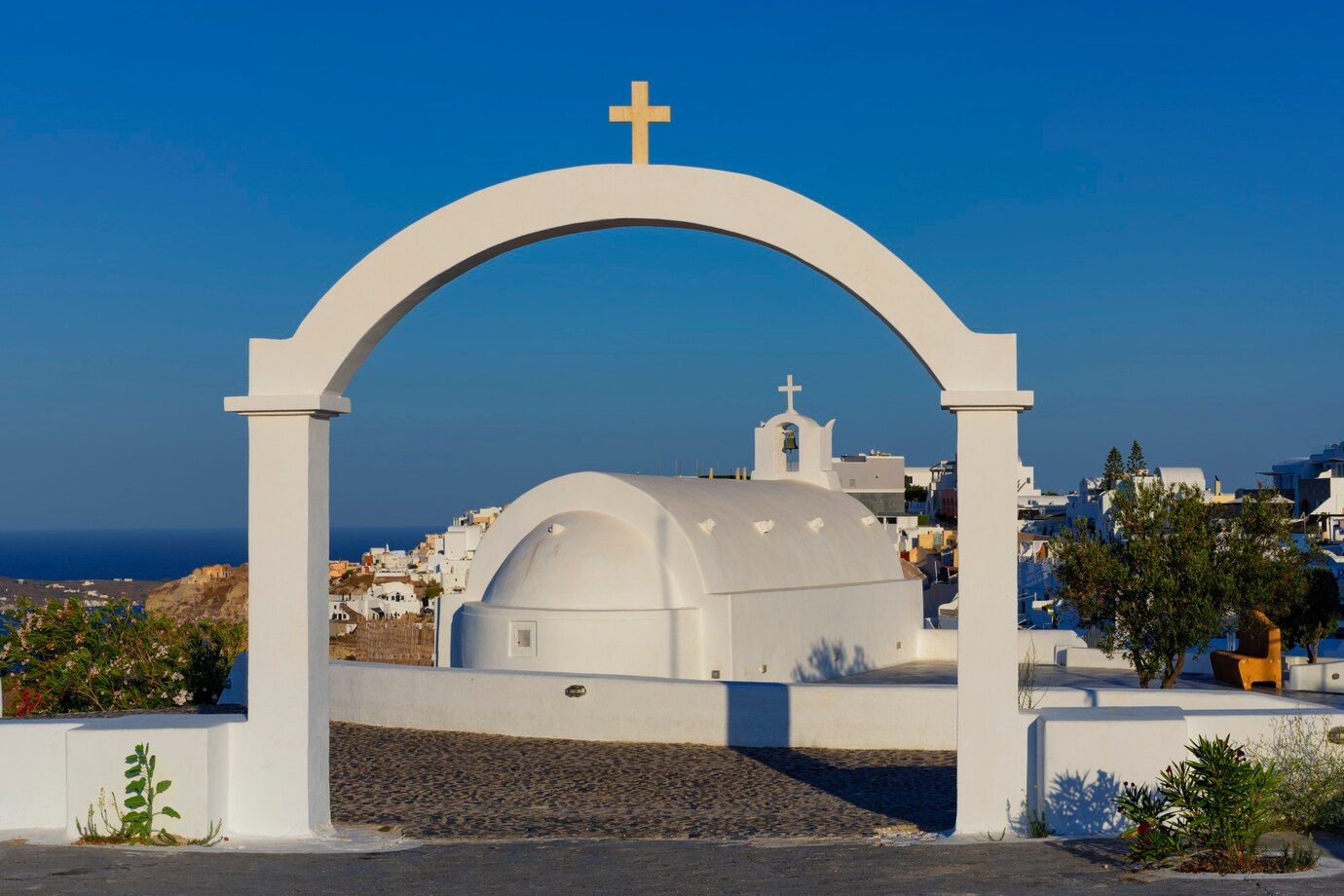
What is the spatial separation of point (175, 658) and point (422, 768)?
4.52 metres

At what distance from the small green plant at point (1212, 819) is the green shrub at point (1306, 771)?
56cm

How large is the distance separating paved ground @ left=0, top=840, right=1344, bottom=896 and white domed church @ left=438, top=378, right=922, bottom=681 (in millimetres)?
11315

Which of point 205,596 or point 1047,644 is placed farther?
point 205,596

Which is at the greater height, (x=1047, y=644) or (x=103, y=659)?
(x=103, y=659)

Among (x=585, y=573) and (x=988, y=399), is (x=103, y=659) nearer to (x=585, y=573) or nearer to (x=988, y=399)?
(x=585, y=573)

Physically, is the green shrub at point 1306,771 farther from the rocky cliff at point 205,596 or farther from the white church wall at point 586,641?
the rocky cliff at point 205,596

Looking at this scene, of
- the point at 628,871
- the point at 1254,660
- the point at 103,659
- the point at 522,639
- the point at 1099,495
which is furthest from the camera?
the point at 1099,495

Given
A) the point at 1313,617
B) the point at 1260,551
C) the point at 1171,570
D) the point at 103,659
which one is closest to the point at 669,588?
the point at 1171,570

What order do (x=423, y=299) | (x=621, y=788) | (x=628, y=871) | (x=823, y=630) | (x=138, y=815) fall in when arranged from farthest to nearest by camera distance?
(x=823, y=630) < (x=621, y=788) < (x=423, y=299) < (x=138, y=815) < (x=628, y=871)

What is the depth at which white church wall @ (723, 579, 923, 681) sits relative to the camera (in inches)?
818

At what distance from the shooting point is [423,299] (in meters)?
8.31

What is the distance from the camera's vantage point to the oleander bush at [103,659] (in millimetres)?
13406

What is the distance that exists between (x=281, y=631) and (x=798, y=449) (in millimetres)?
20636

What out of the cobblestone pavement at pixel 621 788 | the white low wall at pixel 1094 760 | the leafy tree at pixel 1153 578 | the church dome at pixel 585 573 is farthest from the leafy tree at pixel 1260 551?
the white low wall at pixel 1094 760
